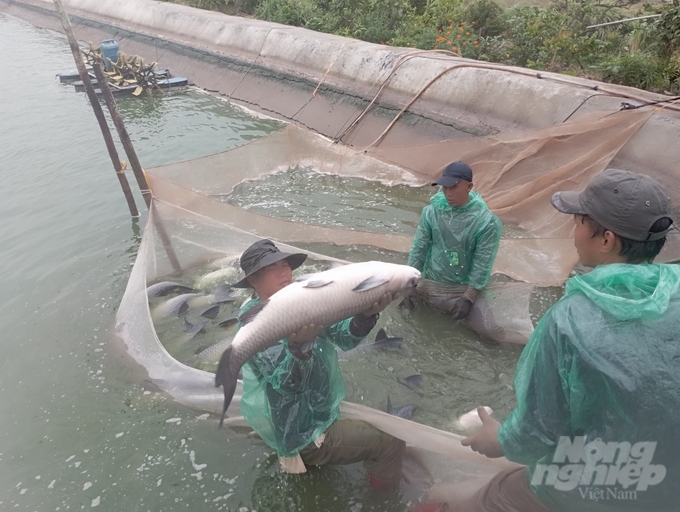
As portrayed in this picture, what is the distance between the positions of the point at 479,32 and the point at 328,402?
1372 cm

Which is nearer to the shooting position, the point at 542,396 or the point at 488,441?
the point at 542,396

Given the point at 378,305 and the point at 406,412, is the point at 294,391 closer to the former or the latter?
the point at 378,305

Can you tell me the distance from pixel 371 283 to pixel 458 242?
2242mm

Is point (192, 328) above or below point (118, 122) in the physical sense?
below

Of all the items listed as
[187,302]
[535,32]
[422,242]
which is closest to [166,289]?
[187,302]

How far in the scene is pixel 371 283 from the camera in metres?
3.08

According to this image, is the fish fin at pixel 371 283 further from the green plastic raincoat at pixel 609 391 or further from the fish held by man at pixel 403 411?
the fish held by man at pixel 403 411

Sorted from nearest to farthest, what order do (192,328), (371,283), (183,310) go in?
(371,283)
(192,328)
(183,310)

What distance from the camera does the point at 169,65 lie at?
63.5 feet

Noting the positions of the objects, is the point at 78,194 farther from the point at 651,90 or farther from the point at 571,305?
the point at 651,90

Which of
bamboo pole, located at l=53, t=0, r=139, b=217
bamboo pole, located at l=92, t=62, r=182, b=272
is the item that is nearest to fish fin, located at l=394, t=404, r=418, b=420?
bamboo pole, located at l=92, t=62, r=182, b=272

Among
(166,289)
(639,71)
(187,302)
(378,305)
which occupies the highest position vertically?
(639,71)

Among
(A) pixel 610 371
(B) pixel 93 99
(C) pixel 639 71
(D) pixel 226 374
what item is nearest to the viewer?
(A) pixel 610 371

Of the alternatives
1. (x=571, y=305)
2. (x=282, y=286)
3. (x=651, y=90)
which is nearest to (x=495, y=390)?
(x=282, y=286)
